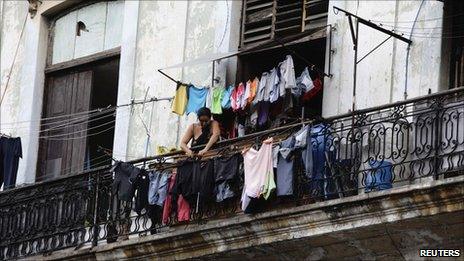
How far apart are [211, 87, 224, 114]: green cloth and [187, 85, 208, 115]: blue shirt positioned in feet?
0.49

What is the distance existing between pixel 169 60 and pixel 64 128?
2363 mm

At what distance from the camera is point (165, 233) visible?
1992 cm

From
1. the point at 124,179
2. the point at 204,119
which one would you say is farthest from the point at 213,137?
the point at 124,179

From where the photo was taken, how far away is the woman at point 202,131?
810 inches

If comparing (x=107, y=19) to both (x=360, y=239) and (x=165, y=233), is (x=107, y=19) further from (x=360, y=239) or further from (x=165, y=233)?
(x=360, y=239)

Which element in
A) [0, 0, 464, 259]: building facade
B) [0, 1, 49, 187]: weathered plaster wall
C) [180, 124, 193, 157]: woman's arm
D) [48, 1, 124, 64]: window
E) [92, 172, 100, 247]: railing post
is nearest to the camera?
[0, 0, 464, 259]: building facade

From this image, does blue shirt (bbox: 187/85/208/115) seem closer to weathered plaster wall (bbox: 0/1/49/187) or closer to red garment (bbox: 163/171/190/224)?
red garment (bbox: 163/171/190/224)

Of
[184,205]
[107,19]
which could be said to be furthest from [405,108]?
[107,19]

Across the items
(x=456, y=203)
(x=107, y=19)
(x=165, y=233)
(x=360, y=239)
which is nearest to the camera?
(x=456, y=203)

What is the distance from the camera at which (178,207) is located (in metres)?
20.1

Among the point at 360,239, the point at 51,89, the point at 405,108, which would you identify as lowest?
the point at 360,239

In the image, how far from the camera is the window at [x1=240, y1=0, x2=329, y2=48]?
21266 millimetres

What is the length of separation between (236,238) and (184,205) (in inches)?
44.1

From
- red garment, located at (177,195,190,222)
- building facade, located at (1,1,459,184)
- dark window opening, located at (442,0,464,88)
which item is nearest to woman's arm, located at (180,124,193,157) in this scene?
red garment, located at (177,195,190,222)
